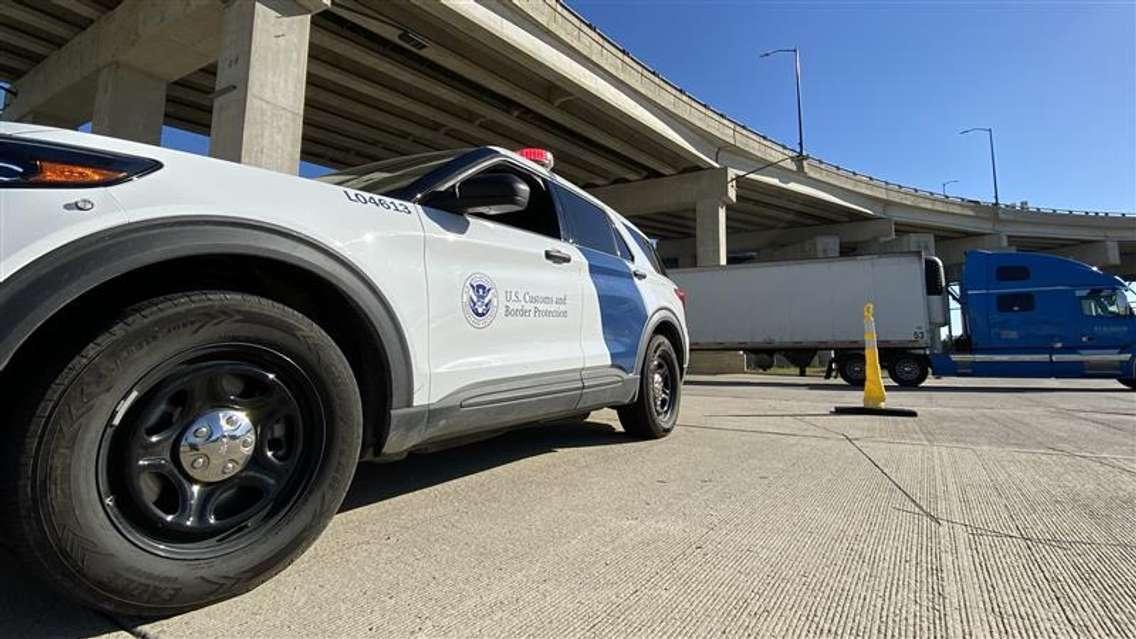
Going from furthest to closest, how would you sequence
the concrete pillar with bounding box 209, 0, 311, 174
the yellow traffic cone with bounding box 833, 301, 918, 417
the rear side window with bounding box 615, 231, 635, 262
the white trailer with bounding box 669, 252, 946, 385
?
1. the white trailer with bounding box 669, 252, 946, 385
2. the concrete pillar with bounding box 209, 0, 311, 174
3. the yellow traffic cone with bounding box 833, 301, 918, 417
4. the rear side window with bounding box 615, 231, 635, 262

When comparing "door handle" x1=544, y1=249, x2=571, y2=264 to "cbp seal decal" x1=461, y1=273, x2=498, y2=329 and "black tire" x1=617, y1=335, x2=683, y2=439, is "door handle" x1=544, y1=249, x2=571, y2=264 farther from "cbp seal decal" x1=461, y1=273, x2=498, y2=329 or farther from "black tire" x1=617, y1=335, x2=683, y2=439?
"black tire" x1=617, y1=335, x2=683, y2=439

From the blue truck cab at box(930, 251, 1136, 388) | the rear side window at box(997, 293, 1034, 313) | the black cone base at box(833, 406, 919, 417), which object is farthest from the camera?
the rear side window at box(997, 293, 1034, 313)

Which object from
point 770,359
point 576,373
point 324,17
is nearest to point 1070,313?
point 770,359

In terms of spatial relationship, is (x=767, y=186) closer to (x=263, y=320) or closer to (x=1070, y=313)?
(x=1070, y=313)

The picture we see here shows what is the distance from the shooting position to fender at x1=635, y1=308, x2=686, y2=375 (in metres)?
4.39

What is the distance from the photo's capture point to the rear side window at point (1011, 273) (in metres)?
13.9

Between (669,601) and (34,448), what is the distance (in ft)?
5.76

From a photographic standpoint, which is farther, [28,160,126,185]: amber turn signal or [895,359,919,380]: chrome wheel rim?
[895,359,919,380]: chrome wheel rim

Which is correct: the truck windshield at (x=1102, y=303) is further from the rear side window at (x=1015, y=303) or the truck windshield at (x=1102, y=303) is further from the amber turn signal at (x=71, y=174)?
the amber turn signal at (x=71, y=174)

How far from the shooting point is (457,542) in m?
2.37

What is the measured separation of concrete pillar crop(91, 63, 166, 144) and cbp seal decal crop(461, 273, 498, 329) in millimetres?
14345

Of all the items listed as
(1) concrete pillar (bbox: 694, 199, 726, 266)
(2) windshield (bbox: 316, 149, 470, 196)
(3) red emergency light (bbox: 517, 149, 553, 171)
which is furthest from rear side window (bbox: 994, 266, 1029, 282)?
(2) windshield (bbox: 316, 149, 470, 196)

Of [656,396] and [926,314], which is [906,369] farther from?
[656,396]

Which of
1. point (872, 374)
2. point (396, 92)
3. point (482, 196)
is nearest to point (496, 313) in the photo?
point (482, 196)
